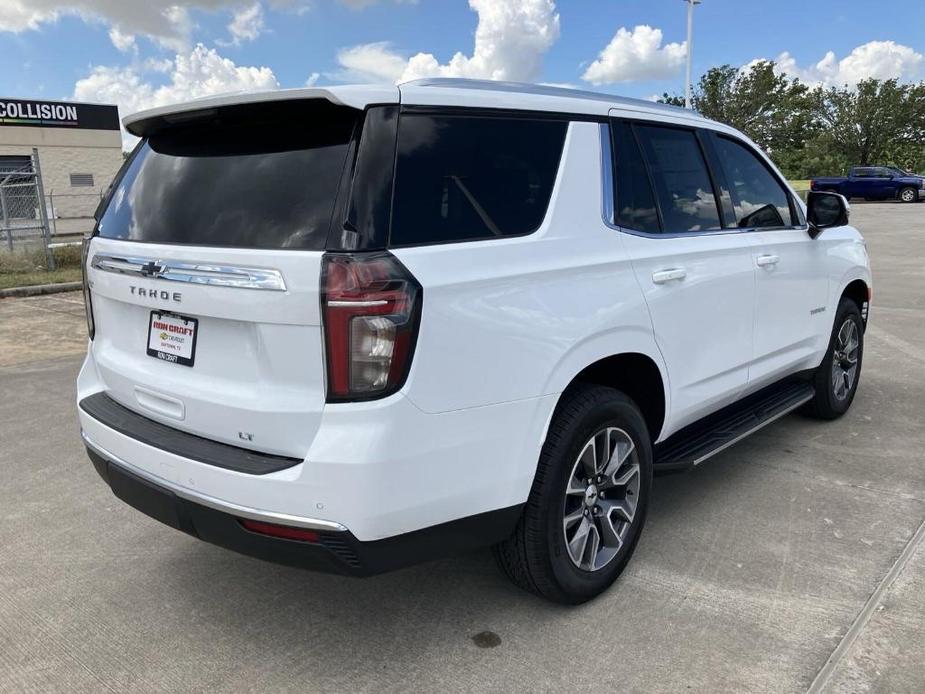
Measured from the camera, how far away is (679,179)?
11.7 ft

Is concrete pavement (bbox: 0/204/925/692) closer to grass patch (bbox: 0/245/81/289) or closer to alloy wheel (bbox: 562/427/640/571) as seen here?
alloy wheel (bbox: 562/427/640/571)

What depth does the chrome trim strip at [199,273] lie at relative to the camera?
227 centimetres

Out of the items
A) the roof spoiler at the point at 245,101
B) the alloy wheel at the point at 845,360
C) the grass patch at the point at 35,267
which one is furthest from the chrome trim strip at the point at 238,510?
the grass patch at the point at 35,267

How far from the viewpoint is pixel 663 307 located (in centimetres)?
317

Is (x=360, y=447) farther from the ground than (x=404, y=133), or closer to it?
closer to it

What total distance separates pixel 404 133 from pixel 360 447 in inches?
38.0

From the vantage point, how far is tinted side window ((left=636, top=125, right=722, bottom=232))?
338cm

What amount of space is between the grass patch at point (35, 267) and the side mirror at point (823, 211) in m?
11.7

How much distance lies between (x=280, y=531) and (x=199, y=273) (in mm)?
844

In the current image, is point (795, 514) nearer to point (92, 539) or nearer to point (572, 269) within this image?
point (572, 269)

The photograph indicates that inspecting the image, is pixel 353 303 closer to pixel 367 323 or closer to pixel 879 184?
pixel 367 323

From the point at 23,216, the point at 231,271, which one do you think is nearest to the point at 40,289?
the point at 23,216

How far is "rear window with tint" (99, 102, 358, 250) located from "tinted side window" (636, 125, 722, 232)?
1580 mm

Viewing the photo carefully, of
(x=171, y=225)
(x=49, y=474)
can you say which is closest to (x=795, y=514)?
(x=171, y=225)
